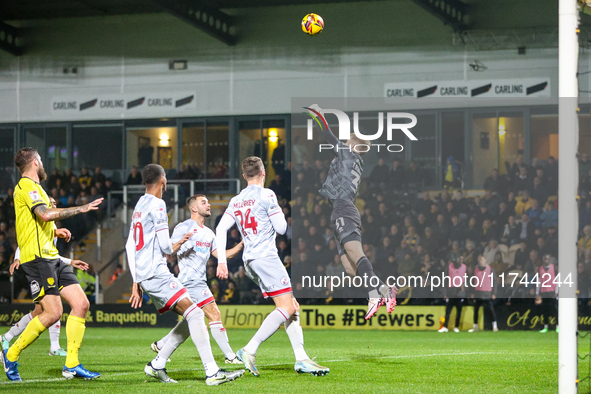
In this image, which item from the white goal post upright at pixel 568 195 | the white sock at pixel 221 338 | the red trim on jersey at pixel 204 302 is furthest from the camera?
the red trim on jersey at pixel 204 302

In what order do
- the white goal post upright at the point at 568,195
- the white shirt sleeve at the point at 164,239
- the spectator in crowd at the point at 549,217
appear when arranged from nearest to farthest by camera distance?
the white goal post upright at the point at 568,195, the white shirt sleeve at the point at 164,239, the spectator in crowd at the point at 549,217

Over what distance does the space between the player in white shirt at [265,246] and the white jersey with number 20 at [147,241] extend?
802mm

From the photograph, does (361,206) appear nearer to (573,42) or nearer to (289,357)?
(289,357)

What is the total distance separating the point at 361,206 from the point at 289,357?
37.0 ft

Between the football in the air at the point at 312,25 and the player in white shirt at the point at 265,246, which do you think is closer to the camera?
the player in white shirt at the point at 265,246

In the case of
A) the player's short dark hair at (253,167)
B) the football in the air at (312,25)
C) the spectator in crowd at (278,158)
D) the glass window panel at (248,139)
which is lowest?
the player's short dark hair at (253,167)

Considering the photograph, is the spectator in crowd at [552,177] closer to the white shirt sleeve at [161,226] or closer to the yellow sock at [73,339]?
the white shirt sleeve at [161,226]

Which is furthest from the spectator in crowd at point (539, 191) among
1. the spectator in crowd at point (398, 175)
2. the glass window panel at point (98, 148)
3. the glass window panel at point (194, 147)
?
the glass window panel at point (98, 148)

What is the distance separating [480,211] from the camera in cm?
2028

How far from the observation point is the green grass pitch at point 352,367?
695cm

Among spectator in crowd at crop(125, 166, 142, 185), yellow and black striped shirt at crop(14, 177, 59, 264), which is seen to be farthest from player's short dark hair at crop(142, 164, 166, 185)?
spectator in crowd at crop(125, 166, 142, 185)

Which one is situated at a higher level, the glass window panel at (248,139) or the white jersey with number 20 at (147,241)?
the glass window panel at (248,139)

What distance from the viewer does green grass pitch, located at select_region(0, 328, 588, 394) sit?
6.95 m

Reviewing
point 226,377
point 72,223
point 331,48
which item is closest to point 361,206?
point 331,48
